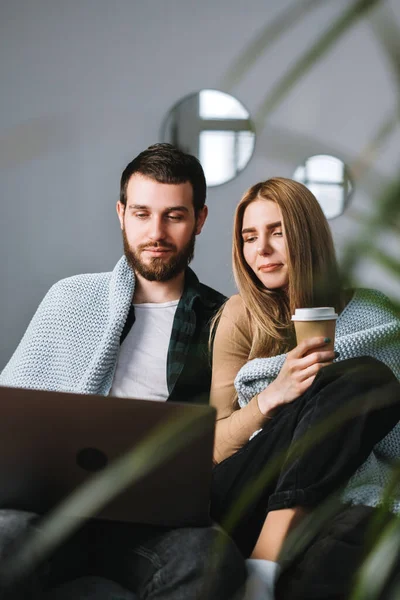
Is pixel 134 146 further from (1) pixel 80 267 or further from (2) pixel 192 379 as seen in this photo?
(2) pixel 192 379

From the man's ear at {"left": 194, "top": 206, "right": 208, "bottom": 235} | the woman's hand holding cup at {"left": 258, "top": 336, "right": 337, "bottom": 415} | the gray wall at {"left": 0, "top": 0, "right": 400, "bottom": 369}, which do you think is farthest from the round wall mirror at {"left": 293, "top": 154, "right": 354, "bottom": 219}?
the woman's hand holding cup at {"left": 258, "top": 336, "right": 337, "bottom": 415}

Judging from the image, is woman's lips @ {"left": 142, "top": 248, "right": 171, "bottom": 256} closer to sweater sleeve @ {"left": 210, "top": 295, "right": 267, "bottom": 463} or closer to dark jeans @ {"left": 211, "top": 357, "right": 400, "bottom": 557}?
sweater sleeve @ {"left": 210, "top": 295, "right": 267, "bottom": 463}

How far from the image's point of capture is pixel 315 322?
1.33 metres

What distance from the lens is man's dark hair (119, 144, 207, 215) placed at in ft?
6.59

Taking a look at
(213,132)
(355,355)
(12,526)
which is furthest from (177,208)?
(213,132)

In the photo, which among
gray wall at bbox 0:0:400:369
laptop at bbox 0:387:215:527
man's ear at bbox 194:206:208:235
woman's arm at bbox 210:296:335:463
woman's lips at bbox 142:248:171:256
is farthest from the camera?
gray wall at bbox 0:0:400:369

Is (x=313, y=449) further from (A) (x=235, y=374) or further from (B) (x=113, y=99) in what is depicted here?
(B) (x=113, y=99)

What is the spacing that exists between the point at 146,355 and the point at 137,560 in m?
0.66

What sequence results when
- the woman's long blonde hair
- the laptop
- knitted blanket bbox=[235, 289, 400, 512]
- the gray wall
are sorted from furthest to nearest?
the gray wall
the woman's long blonde hair
knitted blanket bbox=[235, 289, 400, 512]
the laptop

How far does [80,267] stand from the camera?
3326mm

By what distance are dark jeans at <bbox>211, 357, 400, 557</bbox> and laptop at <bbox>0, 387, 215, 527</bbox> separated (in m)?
0.14

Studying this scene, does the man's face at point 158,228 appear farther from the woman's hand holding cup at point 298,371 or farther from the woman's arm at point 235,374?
the woman's hand holding cup at point 298,371

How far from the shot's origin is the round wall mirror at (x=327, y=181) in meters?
3.37

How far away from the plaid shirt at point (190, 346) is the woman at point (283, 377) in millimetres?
58
